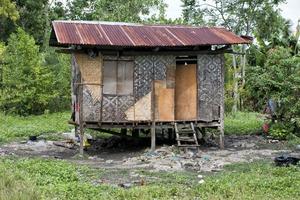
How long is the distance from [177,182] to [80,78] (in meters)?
5.83

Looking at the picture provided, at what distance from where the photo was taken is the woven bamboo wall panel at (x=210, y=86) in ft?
53.4

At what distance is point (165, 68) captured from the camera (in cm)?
1597

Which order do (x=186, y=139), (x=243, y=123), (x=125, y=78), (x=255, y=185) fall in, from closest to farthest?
(x=255, y=185) < (x=186, y=139) < (x=125, y=78) < (x=243, y=123)

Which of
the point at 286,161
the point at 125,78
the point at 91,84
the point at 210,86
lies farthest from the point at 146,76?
the point at 286,161

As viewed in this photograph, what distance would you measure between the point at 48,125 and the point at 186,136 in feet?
24.8

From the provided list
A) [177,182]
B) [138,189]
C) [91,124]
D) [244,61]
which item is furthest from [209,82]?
[244,61]

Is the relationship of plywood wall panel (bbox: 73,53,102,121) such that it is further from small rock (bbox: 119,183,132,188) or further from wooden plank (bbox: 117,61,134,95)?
small rock (bbox: 119,183,132,188)

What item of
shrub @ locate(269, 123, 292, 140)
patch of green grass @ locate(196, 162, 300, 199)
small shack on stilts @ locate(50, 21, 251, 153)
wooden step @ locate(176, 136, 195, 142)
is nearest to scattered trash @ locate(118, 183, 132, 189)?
patch of green grass @ locate(196, 162, 300, 199)

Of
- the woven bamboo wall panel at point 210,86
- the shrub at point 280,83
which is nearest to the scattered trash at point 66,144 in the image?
the woven bamboo wall panel at point 210,86

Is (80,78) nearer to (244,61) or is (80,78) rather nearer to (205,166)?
(205,166)

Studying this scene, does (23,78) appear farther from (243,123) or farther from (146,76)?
(243,123)

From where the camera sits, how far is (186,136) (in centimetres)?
1590

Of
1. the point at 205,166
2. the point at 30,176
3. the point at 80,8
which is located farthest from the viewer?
the point at 80,8

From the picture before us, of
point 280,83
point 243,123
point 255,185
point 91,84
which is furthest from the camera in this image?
point 243,123
